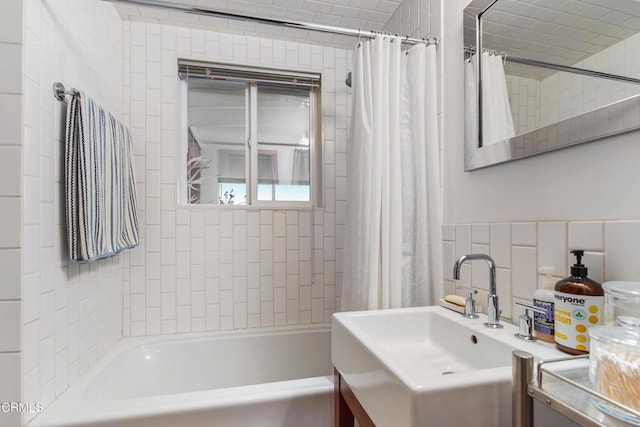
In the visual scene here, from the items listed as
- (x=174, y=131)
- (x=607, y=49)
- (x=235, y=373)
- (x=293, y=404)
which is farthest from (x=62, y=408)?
(x=607, y=49)

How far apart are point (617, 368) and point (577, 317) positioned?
0.77ft

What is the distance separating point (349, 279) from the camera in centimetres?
128

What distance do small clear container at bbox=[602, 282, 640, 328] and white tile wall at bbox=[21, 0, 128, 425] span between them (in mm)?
1517

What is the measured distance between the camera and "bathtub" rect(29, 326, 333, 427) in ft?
3.18

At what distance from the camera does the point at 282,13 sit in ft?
5.63

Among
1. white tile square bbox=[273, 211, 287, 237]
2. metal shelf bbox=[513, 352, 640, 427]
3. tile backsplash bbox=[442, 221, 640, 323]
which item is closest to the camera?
metal shelf bbox=[513, 352, 640, 427]

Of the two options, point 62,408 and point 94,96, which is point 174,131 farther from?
point 62,408

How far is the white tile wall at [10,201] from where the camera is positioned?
0.90 m

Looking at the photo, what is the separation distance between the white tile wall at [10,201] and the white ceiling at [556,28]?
1.51 metres

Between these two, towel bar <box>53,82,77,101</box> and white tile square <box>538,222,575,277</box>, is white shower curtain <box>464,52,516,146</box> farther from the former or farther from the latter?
towel bar <box>53,82,77,101</box>

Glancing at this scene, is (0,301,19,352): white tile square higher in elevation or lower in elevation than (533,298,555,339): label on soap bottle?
lower

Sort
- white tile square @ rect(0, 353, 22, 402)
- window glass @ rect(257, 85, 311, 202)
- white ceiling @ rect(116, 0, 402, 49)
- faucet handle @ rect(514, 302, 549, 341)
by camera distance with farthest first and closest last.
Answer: window glass @ rect(257, 85, 311, 202), white ceiling @ rect(116, 0, 402, 49), white tile square @ rect(0, 353, 22, 402), faucet handle @ rect(514, 302, 549, 341)

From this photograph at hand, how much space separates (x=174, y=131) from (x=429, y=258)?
1.57 meters

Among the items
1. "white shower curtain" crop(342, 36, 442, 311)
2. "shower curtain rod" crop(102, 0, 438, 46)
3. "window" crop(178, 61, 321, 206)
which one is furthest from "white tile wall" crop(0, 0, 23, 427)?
"white shower curtain" crop(342, 36, 442, 311)
